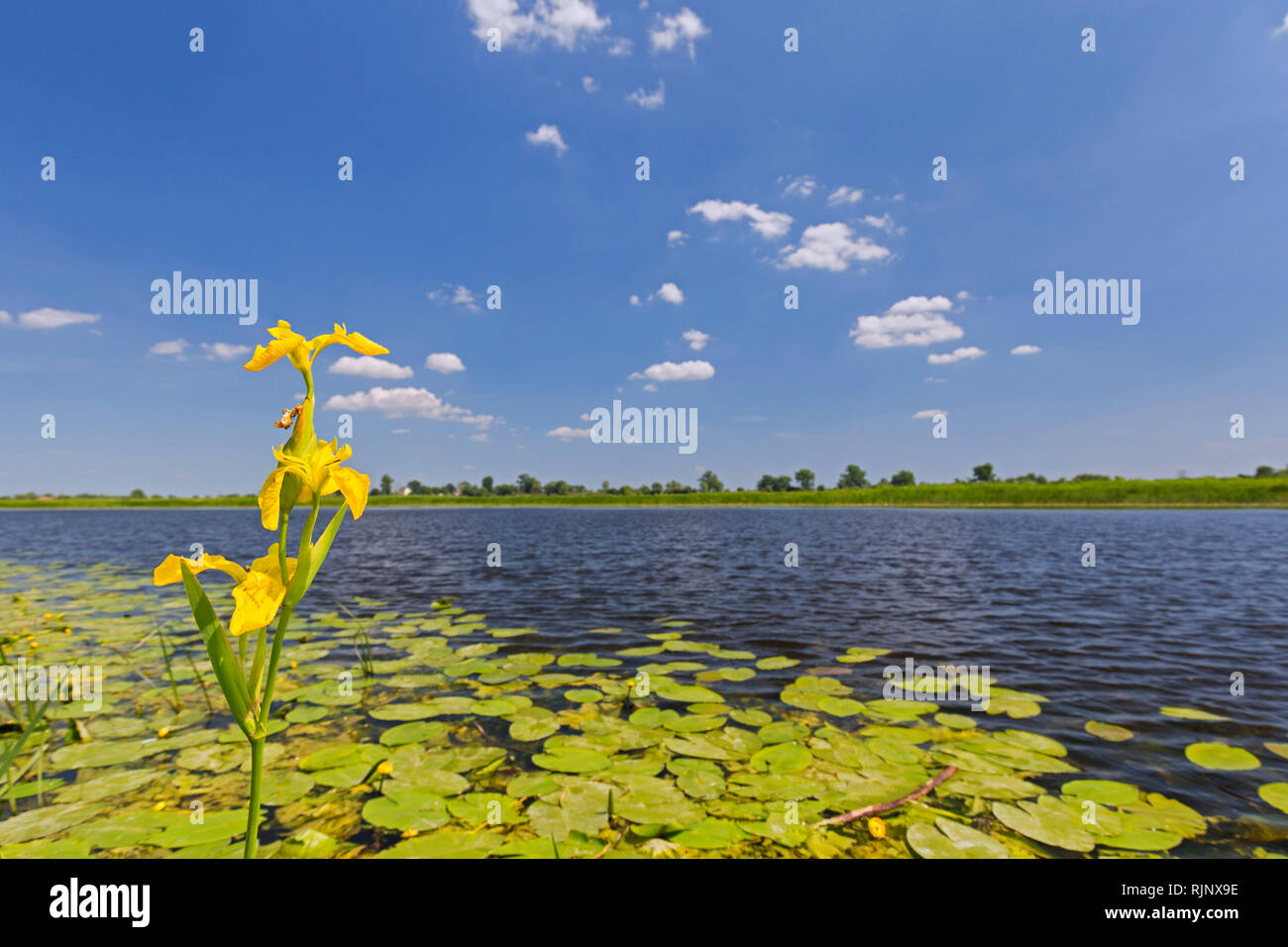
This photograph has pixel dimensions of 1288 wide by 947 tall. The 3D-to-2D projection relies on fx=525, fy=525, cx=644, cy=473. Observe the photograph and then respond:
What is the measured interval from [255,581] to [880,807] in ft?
12.7

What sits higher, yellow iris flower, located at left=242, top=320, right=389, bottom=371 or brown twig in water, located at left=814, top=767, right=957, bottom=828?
yellow iris flower, located at left=242, top=320, right=389, bottom=371

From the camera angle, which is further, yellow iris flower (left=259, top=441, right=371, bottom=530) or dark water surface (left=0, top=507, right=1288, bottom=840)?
dark water surface (left=0, top=507, right=1288, bottom=840)

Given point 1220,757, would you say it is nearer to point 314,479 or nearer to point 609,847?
point 609,847

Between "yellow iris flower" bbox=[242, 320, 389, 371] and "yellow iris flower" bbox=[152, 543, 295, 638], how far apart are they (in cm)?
42

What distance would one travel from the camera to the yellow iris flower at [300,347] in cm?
117

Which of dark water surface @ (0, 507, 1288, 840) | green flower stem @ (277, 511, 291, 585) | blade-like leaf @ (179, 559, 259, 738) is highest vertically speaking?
green flower stem @ (277, 511, 291, 585)

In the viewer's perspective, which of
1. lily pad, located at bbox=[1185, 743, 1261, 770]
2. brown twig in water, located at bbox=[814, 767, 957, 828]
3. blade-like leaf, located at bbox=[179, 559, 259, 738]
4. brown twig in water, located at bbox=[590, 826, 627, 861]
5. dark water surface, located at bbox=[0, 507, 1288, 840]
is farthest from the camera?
dark water surface, located at bbox=[0, 507, 1288, 840]

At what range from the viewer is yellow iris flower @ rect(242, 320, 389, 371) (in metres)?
1.17

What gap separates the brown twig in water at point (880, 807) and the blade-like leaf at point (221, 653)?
10.9 ft

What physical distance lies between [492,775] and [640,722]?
4.89ft

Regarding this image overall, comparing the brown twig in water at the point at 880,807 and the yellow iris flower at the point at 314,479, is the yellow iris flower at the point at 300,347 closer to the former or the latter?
the yellow iris flower at the point at 314,479

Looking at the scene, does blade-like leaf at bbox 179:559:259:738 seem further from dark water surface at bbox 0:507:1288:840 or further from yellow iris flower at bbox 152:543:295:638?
dark water surface at bbox 0:507:1288:840

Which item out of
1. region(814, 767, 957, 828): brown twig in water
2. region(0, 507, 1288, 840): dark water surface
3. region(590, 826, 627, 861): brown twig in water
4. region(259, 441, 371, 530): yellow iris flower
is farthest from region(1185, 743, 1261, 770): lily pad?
region(259, 441, 371, 530): yellow iris flower
